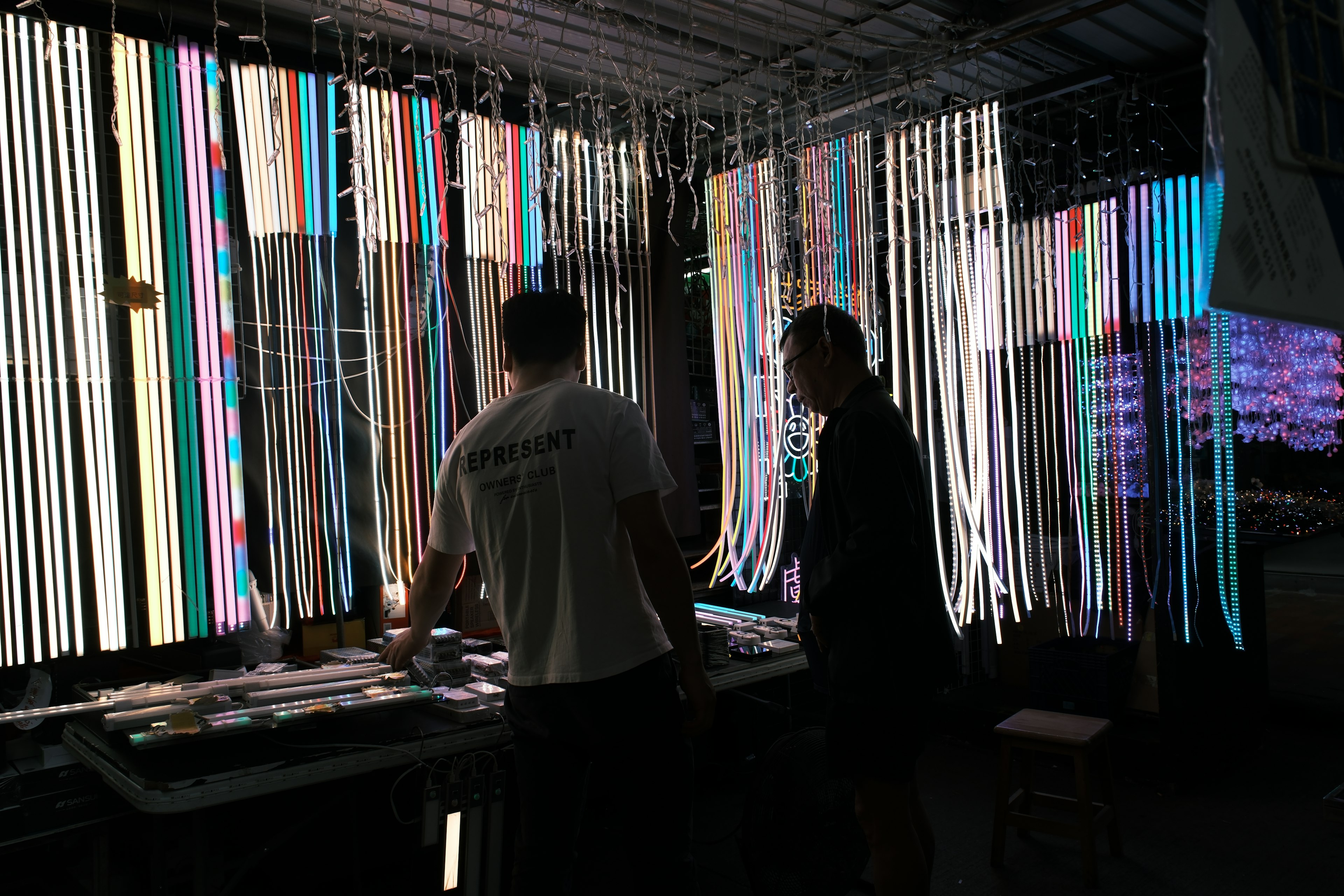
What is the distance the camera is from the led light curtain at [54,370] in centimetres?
279

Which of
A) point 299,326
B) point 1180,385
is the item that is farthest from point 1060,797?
point 299,326

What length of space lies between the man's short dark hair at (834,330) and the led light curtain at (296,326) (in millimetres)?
1768

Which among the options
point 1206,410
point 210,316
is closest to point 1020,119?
point 1206,410

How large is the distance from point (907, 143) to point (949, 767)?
277cm

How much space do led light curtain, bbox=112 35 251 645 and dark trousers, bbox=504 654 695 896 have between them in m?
1.55

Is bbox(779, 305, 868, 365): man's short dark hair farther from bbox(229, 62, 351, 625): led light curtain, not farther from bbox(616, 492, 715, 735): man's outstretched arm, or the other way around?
bbox(229, 62, 351, 625): led light curtain

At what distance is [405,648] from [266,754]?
0.43 m

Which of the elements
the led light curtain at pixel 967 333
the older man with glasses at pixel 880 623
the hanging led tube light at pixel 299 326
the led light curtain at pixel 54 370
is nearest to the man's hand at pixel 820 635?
the older man with glasses at pixel 880 623

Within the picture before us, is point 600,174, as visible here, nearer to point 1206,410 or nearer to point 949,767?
point 1206,410

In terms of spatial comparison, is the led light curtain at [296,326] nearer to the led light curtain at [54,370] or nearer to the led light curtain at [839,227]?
the led light curtain at [54,370]

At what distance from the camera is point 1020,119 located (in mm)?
3705

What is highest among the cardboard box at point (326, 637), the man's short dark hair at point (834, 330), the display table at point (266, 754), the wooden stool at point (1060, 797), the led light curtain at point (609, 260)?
the led light curtain at point (609, 260)

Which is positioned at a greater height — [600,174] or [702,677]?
[600,174]

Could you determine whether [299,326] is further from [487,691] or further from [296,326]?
[487,691]
